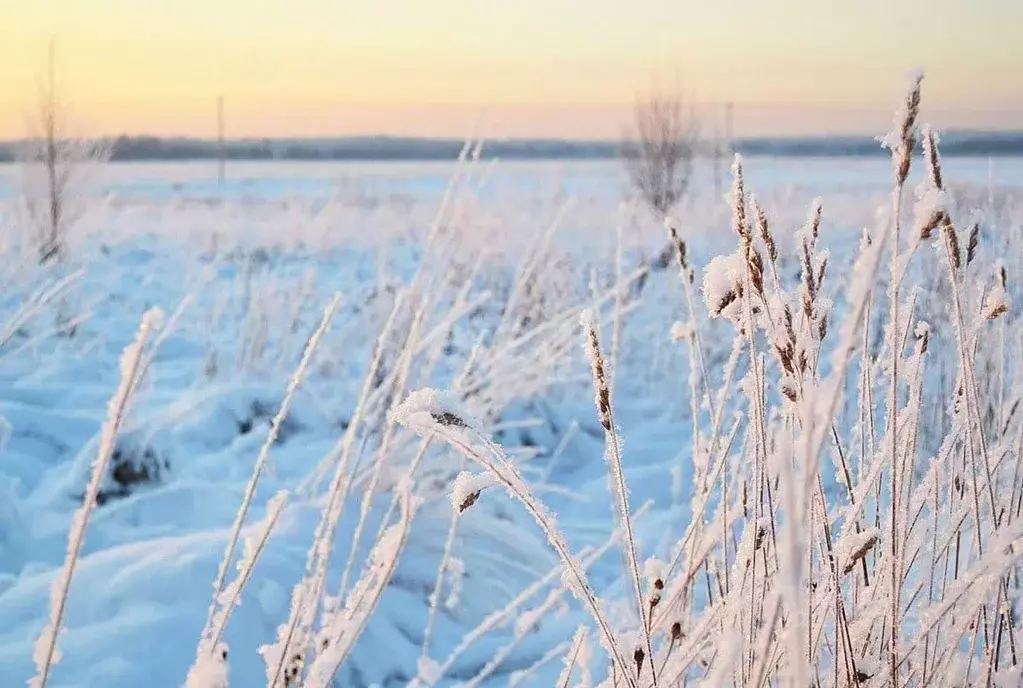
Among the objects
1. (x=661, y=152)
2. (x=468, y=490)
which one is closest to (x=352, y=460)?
(x=468, y=490)

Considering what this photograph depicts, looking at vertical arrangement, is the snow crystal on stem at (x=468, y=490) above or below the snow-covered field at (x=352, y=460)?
above

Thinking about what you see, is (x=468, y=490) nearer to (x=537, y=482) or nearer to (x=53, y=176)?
(x=537, y=482)

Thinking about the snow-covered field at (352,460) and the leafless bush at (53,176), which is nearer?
the snow-covered field at (352,460)

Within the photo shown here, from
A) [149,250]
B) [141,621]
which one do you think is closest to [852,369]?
[141,621]

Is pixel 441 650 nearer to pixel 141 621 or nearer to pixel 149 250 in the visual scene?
pixel 141 621

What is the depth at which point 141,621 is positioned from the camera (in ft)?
6.58

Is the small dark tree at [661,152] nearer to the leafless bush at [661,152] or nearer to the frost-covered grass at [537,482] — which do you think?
the leafless bush at [661,152]

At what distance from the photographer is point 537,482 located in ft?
11.8

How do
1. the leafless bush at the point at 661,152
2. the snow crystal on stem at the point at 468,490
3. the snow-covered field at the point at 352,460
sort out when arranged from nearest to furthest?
the snow crystal on stem at the point at 468,490 < the snow-covered field at the point at 352,460 < the leafless bush at the point at 661,152

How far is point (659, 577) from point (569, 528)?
92.6 inches

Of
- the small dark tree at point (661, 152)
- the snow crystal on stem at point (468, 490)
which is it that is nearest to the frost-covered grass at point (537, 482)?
the snow crystal on stem at point (468, 490)

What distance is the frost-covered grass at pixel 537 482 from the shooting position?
826mm

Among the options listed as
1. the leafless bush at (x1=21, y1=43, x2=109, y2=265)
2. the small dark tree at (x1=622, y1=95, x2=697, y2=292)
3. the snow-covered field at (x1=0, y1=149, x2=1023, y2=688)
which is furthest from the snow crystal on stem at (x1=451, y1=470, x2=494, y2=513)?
the small dark tree at (x1=622, y1=95, x2=697, y2=292)

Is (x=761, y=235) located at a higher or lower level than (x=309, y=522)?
higher
